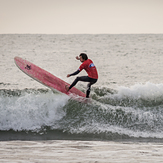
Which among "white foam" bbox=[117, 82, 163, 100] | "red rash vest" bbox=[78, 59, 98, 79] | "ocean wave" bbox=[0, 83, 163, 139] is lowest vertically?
"ocean wave" bbox=[0, 83, 163, 139]

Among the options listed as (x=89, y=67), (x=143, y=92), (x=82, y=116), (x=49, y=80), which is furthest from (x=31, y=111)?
(x=143, y=92)

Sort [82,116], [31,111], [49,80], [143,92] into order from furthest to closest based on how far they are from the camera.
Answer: [143,92]
[49,80]
[31,111]
[82,116]

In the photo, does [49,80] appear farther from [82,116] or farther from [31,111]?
[82,116]

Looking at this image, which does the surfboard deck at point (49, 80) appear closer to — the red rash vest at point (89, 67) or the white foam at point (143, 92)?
the red rash vest at point (89, 67)

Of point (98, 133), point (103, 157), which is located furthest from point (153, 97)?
point (103, 157)

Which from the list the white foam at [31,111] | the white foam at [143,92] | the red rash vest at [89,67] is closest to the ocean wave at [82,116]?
the white foam at [31,111]

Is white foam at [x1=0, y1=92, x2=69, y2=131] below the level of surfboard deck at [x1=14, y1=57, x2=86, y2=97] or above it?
below

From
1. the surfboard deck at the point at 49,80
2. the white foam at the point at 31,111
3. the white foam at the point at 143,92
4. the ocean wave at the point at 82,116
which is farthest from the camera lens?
the white foam at the point at 143,92

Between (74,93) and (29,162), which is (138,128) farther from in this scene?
(29,162)

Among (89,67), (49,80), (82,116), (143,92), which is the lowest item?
(82,116)

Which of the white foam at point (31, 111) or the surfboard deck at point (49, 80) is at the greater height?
the surfboard deck at point (49, 80)

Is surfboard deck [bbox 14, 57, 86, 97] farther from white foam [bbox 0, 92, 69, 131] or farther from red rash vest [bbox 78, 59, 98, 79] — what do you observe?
red rash vest [bbox 78, 59, 98, 79]

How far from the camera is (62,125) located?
7.77 meters

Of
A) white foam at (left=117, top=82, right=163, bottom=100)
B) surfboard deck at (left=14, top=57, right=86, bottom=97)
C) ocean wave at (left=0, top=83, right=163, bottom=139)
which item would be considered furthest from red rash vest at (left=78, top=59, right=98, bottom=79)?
white foam at (left=117, top=82, right=163, bottom=100)
